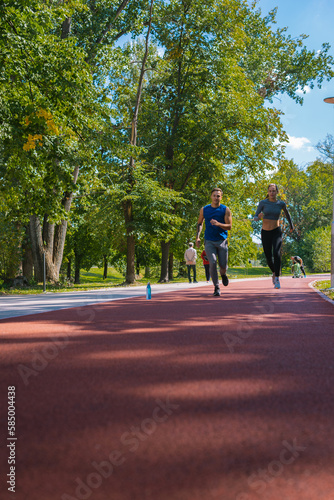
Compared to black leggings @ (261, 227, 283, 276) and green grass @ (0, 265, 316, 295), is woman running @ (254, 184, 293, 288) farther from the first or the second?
green grass @ (0, 265, 316, 295)

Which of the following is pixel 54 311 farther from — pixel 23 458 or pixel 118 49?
pixel 118 49

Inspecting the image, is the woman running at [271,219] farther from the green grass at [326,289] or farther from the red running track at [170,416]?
the red running track at [170,416]

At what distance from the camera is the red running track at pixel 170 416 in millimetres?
2098

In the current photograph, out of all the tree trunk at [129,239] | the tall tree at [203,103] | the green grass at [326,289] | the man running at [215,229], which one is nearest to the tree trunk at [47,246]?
the tree trunk at [129,239]

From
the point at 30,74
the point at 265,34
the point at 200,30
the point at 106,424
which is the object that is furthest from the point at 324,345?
the point at 265,34

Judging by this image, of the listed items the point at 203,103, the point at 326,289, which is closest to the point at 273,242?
the point at 326,289

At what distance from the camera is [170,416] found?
9.34 feet

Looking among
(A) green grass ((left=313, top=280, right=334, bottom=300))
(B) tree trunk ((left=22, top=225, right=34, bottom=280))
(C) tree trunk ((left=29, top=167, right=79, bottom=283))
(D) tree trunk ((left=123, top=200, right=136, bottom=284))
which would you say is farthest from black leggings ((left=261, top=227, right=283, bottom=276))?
(B) tree trunk ((left=22, top=225, right=34, bottom=280))

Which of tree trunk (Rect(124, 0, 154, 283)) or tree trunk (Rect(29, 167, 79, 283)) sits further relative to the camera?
tree trunk (Rect(124, 0, 154, 283))

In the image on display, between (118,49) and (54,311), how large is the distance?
54.4 ft

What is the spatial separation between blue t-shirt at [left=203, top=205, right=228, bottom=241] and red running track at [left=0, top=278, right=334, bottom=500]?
575cm

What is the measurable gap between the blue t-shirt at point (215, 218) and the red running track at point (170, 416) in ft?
18.9

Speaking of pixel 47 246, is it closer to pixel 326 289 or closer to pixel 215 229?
pixel 326 289

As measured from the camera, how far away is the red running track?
2098mm
